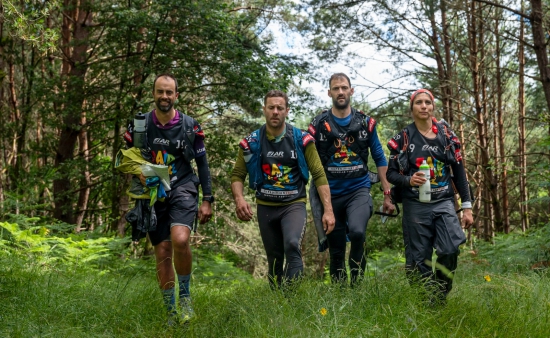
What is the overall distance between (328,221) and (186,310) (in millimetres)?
1558

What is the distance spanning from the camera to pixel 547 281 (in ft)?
18.9

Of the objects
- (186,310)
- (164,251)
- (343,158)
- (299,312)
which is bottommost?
(186,310)

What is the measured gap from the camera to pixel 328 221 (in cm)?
528

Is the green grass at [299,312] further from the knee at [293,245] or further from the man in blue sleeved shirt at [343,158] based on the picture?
the man in blue sleeved shirt at [343,158]

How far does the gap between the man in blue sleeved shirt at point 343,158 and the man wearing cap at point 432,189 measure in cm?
44

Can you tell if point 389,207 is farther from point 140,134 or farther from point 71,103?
point 71,103

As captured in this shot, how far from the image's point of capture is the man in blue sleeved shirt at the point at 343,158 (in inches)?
224

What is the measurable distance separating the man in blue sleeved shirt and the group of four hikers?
0.03 ft

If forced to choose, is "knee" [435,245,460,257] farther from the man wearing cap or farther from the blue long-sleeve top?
the blue long-sleeve top

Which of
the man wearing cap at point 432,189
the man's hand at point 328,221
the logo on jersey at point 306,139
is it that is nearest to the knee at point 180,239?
the man's hand at point 328,221

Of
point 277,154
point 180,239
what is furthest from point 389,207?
point 180,239

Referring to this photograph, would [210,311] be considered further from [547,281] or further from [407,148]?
[547,281]

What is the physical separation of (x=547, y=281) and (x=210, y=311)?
3508mm

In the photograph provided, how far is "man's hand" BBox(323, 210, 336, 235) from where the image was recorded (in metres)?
5.28
